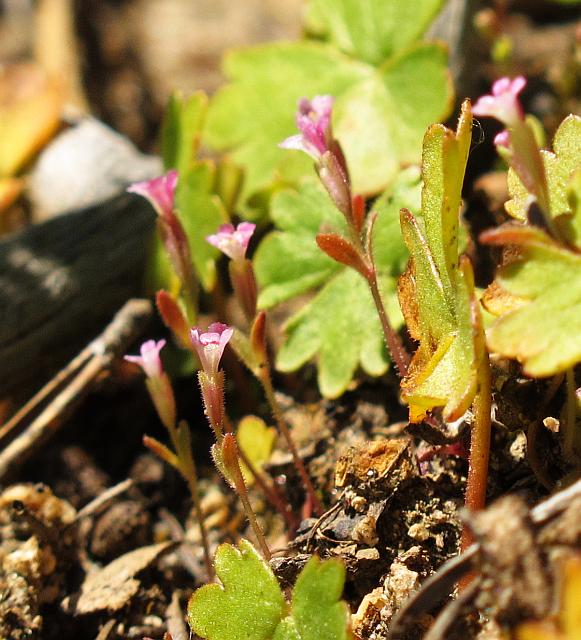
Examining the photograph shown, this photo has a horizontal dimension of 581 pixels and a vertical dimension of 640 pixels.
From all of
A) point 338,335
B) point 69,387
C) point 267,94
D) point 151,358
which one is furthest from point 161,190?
point 267,94

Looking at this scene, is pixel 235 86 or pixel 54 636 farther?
pixel 235 86

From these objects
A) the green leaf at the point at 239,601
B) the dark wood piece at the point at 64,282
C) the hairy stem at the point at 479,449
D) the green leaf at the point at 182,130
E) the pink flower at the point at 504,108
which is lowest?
the green leaf at the point at 239,601

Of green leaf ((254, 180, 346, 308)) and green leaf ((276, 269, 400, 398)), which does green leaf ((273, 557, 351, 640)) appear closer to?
green leaf ((276, 269, 400, 398))

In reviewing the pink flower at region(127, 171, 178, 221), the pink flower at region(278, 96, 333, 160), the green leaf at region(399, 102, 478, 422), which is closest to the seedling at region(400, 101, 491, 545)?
the green leaf at region(399, 102, 478, 422)

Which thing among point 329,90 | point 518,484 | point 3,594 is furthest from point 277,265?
point 3,594

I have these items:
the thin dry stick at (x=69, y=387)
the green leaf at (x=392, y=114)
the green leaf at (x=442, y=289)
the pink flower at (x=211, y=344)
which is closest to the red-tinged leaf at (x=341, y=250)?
the green leaf at (x=442, y=289)

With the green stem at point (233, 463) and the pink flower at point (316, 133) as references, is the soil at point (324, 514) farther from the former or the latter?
the pink flower at point (316, 133)

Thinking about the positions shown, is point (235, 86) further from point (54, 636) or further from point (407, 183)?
point (54, 636)
